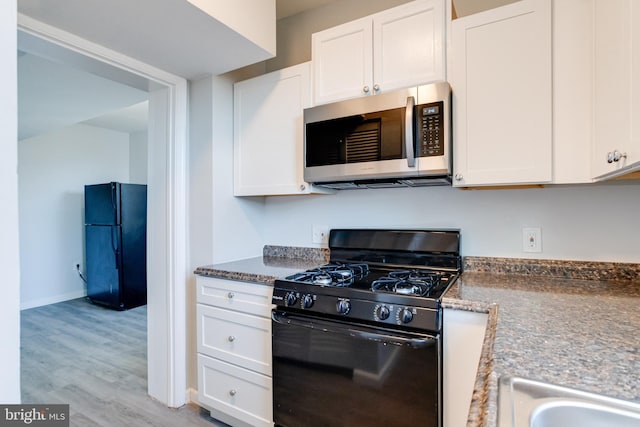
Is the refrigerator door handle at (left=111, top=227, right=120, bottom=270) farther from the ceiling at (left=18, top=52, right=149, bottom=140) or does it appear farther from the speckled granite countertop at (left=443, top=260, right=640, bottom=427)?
the speckled granite countertop at (left=443, top=260, right=640, bottom=427)

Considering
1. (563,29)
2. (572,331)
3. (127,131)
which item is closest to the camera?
(572,331)

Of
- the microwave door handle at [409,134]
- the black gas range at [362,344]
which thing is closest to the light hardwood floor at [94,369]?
the black gas range at [362,344]

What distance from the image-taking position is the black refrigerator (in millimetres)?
4121

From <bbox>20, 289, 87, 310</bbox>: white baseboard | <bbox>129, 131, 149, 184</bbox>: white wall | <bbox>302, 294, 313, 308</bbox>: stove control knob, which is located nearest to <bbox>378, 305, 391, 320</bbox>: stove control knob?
<bbox>302, 294, 313, 308</bbox>: stove control knob

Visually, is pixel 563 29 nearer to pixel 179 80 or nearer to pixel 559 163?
pixel 559 163

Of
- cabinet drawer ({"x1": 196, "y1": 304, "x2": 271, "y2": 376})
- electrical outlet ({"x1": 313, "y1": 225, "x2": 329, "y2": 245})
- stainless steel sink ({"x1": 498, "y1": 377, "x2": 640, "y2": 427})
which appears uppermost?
electrical outlet ({"x1": 313, "y1": 225, "x2": 329, "y2": 245})

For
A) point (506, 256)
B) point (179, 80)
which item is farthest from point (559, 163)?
point (179, 80)

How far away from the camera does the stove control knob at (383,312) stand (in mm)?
1293

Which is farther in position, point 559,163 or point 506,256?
point 506,256

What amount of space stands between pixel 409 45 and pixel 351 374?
1533mm

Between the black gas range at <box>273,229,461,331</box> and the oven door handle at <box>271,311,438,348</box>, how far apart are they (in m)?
0.04

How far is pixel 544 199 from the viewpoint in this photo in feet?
5.32

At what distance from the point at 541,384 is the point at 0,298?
111cm

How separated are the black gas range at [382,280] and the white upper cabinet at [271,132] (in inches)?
18.0
